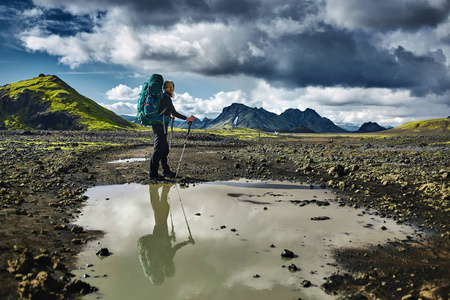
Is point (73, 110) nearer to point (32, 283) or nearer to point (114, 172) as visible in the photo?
point (114, 172)

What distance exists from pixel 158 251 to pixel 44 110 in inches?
6721

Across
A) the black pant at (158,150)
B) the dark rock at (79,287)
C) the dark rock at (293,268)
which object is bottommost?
the dark rock at (79,287)

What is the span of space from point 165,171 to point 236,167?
17.2ft

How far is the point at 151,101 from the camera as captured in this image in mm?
14867

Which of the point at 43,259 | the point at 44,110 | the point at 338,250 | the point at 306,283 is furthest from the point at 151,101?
the point at 44,110

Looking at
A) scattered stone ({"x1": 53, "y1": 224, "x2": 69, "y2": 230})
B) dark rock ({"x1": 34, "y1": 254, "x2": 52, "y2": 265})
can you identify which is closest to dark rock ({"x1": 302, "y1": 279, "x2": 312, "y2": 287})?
dark rock ({"x1": 34, "y1": 254, "x2": 52, "y2": 265})

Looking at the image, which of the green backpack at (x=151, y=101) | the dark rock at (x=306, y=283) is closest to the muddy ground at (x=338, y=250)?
the dark rock at (x=306, y=283)

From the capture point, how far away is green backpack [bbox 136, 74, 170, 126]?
48.7 ft

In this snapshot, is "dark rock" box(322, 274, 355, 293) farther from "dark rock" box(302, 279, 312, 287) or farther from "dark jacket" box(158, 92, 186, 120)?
"dark jacket" box(158, 92, 186, 120)

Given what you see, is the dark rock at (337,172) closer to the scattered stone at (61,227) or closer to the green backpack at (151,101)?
the green backpack at (151,101)

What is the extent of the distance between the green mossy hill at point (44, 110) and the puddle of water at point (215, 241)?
12521cm

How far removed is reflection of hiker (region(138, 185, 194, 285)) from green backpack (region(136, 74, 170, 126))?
22.6 ft

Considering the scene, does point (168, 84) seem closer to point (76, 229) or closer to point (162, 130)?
point (162, 130)

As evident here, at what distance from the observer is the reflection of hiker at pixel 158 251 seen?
563cm
